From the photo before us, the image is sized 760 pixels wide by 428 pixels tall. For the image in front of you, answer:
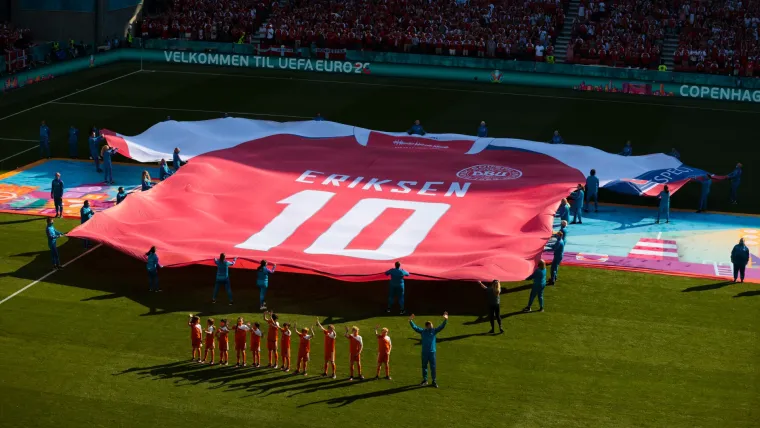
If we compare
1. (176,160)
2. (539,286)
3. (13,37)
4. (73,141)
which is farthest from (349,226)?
(13,37)

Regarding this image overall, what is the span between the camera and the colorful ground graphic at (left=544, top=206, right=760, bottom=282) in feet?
109

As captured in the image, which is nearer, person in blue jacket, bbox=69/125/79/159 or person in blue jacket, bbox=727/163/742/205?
person in blue jacket, bbox=727/163/742/205

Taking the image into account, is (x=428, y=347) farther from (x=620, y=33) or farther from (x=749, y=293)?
(x=620, y=33)

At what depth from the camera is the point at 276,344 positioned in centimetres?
2530

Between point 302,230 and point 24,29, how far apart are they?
37723mm

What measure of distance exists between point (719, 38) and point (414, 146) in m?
25.7

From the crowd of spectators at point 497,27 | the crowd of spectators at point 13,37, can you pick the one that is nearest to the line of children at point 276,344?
the crowd of spectators at point 13,37

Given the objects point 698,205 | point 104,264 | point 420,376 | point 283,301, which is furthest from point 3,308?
point 698,205

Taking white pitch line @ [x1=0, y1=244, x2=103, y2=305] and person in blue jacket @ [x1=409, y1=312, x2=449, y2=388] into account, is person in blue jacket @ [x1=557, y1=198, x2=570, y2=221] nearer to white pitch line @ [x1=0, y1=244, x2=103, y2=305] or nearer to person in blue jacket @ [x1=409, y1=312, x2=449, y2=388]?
person in blue jacket @ [x1=409, y1=312, x2=449, y2=388]

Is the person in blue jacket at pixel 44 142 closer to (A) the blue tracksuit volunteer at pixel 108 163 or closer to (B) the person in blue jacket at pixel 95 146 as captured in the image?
(B) the person in blue jacket at pixel 95 146

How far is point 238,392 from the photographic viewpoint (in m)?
24.1

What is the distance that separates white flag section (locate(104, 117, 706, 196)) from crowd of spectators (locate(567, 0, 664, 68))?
62.4 ft

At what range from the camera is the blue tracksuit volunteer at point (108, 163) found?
40.3 m

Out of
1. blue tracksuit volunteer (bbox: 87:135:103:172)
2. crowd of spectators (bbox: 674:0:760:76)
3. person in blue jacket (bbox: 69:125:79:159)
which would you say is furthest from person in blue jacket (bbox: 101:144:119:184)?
crowd of spectators (bbox: 674:0:760:76)
